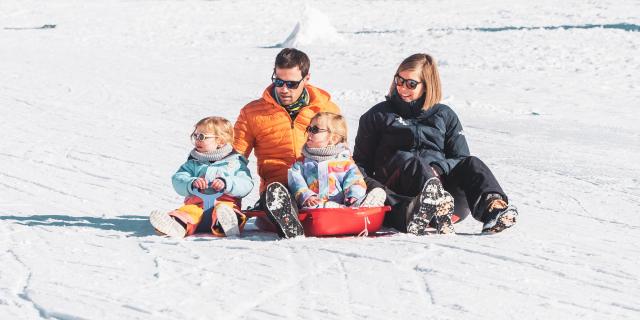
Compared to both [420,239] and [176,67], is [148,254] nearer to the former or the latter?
[420,239]

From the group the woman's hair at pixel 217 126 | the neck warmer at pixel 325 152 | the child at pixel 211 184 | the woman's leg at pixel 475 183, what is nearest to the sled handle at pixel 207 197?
the child at pixel 211 184

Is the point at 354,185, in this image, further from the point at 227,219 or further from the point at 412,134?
the point at 227,219

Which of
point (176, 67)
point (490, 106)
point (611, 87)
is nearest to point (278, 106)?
point (490, 106)

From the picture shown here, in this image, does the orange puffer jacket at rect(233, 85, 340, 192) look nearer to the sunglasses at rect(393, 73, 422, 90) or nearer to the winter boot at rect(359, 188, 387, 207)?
the sunglasses at rect(393, 73, 422, 90)

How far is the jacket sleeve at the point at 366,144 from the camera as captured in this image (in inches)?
208

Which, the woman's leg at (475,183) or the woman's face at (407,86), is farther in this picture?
the woman's face at (407,86)

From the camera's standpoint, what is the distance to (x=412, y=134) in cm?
515

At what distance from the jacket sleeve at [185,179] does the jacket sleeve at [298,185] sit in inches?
18.6

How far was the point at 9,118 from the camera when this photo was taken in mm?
10008

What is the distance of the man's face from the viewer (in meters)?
5.11

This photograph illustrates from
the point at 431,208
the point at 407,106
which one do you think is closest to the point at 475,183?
the point at 431,208

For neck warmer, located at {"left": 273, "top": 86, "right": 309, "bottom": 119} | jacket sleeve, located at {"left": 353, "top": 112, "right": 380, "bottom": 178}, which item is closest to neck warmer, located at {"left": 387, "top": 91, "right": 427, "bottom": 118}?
jacket sleeve, located at {"left": 353, "top": 112, "right": 380, "bottom": 178}

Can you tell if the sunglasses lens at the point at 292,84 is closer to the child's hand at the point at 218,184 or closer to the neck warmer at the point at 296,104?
the neck warmer at the point at 296,104

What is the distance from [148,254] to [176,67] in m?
11.6
